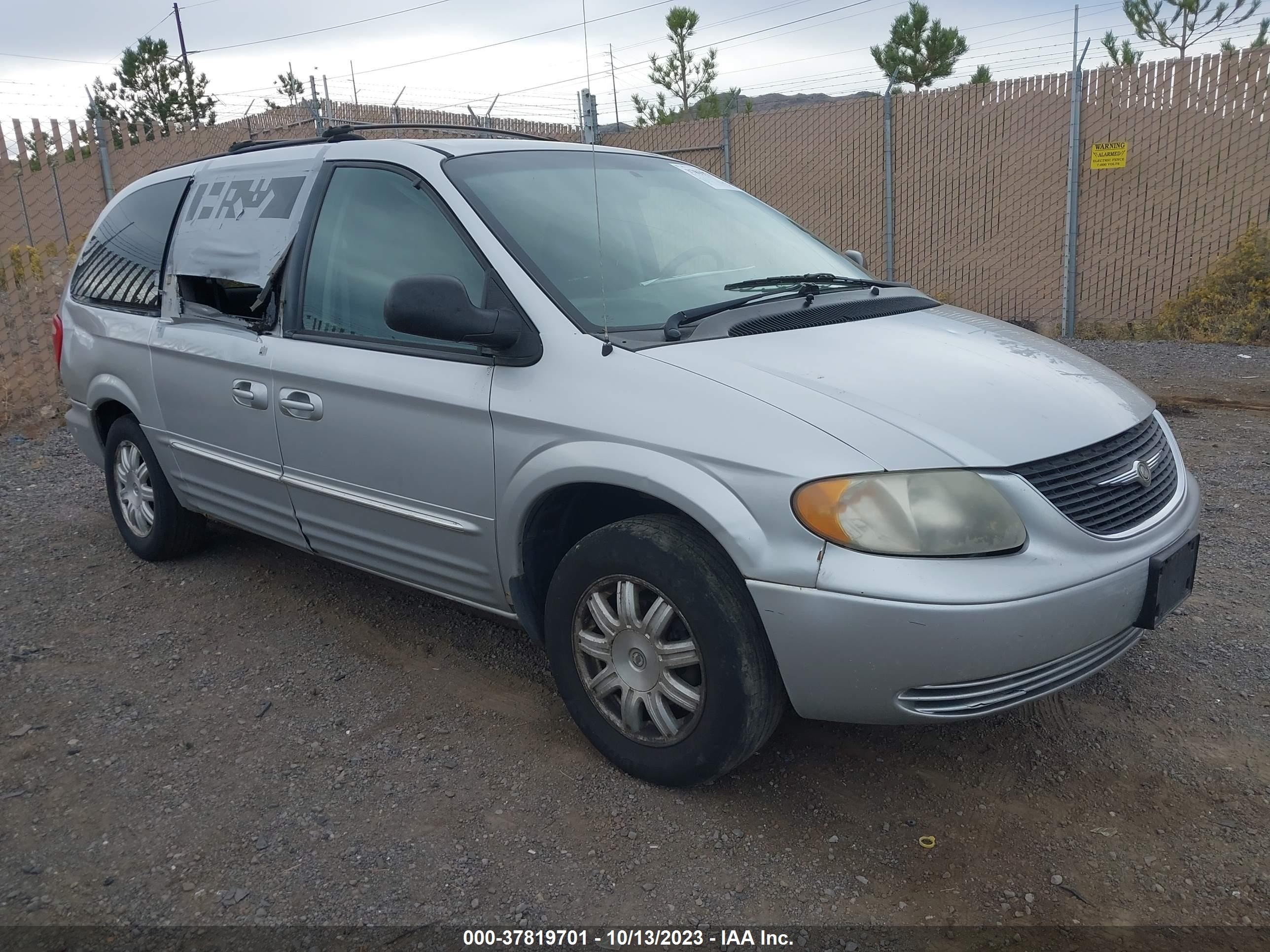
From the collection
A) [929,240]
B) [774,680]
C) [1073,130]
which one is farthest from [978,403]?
[929,240]

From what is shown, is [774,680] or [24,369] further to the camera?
[24,369]

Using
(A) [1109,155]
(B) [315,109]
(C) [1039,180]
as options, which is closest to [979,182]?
(C) [1039,180]

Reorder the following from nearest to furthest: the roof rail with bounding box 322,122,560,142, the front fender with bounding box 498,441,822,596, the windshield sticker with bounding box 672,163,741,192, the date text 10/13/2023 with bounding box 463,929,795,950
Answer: the date text 10/13/2023 with bounding box 463,929,795,950
the front fender with bounding box 498,441,822,596
the roof rail with bounding box 322,122,560,142
the windshield sticker with bounding box 672,163,741,192

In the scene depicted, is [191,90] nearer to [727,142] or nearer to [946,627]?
[727,142]

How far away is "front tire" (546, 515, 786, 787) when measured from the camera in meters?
2.60

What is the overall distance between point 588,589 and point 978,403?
1167 mm

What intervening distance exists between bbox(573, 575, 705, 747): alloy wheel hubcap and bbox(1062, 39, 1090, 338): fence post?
997 centimetres

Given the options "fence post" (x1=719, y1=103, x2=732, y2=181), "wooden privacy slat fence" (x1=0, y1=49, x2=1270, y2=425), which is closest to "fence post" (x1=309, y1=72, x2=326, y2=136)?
"wooden privacy slat fence" (x1=0, y1=49, x2=1270, y2=425)

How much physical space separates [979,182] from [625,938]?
11645mm

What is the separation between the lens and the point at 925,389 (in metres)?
2.72

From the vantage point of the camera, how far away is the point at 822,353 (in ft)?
9.46

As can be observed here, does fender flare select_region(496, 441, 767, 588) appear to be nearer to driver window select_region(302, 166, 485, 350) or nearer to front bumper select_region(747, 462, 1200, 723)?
front bumper select_region(747, 462, 1200, 723)

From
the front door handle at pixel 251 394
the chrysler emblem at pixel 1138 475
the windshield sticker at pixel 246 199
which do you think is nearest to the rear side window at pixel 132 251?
the windshield sticker at pixel 246 199

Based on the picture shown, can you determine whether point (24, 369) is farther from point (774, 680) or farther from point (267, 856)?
point (774, 680)
